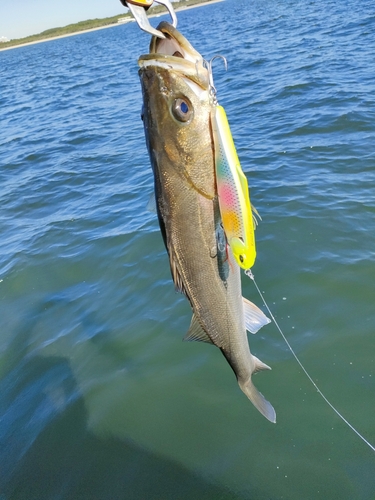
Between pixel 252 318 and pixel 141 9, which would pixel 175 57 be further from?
pixel 252 318

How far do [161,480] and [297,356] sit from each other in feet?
5.97

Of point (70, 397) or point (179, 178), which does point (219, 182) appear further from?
point (70, 397)

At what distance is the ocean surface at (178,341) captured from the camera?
376 centimetres

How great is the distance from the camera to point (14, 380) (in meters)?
4.98

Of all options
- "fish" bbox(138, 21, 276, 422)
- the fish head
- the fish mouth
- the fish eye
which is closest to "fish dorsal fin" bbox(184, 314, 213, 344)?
"fish" bbox(138, 21, 276, 422)

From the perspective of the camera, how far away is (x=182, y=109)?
191 cm

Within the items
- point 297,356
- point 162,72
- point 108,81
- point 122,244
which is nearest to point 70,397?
point 297,356

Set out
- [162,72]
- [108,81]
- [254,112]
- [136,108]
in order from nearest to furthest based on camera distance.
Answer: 1. [162,72]
2. [254,112]
3. [136,108]
4. [108,81]

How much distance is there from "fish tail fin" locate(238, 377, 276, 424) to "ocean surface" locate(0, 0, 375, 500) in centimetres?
86

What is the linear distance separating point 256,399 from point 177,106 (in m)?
2.01

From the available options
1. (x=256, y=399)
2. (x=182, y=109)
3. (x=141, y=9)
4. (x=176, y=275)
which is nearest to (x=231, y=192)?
(x=182, y=109)

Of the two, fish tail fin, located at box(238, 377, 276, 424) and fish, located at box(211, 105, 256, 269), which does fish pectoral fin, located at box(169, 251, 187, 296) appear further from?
fish tail fin, located at box(238, 377, 276, 424)

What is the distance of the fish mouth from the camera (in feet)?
6.06

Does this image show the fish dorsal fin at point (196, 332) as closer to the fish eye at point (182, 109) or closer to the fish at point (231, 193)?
the fish at point (231, 193)
